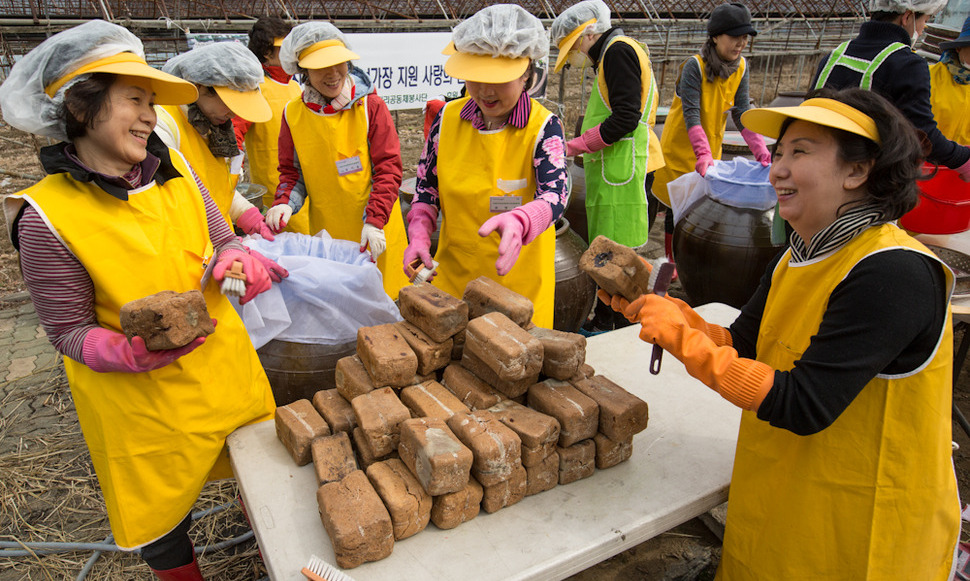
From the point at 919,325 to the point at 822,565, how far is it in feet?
2.41

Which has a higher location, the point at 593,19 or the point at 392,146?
the point at 593,19

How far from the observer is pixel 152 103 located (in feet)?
6.09

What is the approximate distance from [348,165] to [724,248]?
8.40ft

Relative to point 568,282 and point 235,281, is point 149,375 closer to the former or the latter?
point 235,281

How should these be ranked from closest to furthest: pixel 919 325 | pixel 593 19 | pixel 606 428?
1. pixel 919 325
2. pixel 606 428
3. pixel 593 19

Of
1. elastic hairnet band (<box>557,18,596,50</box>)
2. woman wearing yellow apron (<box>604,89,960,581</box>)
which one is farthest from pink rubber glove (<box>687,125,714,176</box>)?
woman wearing yellow apron (<box>604,89,960,581</box>)

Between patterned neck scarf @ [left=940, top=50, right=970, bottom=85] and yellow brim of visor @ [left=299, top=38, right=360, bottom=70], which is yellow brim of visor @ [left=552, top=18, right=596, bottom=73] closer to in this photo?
yellow brim of visor @ [left=299, top=38, right=360, bottom=70]

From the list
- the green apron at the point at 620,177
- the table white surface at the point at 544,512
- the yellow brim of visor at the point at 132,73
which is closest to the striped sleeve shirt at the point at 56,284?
the yellow brim of visor at the point at 132,73

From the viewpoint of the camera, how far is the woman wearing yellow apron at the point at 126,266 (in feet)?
5.47

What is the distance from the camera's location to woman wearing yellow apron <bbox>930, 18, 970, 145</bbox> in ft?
12.5

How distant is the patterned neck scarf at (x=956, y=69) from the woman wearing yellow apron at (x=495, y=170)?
294 cm

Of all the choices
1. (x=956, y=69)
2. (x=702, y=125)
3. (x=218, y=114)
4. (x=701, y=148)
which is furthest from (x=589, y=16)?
(x=218, y=114)

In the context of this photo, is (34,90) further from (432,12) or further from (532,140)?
(432,12)

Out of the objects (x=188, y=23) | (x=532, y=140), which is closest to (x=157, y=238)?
(x=532, y=140)
